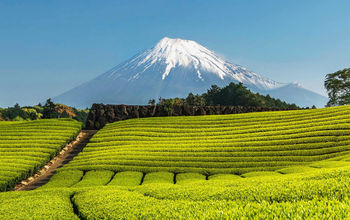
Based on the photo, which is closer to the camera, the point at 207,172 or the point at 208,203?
the point at 208,203

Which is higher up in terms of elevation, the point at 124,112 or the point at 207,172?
the point at 124,112

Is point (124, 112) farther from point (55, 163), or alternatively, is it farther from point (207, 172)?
point (207, 172)

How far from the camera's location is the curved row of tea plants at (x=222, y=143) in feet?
49.0

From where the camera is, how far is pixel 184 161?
15711mm

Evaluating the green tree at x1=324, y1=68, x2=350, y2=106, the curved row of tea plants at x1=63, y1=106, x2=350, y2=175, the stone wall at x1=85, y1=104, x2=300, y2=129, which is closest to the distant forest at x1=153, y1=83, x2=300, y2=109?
the green tree at x1=324, y1=68, x2=350, y2=106

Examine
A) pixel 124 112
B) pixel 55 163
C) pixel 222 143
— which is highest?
pixel 124 112

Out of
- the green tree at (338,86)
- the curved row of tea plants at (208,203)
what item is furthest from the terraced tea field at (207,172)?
the green tree at (338,86)

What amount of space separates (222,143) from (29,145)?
43.7 feet

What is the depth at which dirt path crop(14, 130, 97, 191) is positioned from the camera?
50.3 feet

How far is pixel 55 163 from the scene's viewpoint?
18.9 meters

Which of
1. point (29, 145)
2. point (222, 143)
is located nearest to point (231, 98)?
point (222, 143)

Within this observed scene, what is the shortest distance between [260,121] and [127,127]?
10.9 meters

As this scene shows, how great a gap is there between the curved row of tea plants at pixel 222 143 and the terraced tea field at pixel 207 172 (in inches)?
2.1

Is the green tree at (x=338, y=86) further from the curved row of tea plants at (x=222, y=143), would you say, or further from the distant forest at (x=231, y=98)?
the curved row of tea plants at (x=222, y=143)
